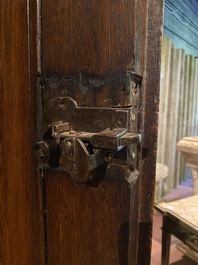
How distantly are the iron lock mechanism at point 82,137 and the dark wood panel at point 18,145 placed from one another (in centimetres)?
7

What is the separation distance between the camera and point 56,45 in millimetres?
404

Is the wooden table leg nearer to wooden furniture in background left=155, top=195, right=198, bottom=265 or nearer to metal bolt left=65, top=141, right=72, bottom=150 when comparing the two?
wooden furniture in background left=155, top=195, right=198, bottom=265

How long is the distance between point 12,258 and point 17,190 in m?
0.16

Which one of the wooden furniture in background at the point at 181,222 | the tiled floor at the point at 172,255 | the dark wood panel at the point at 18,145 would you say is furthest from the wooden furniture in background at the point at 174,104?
the dark wood panel at the point at 18,145

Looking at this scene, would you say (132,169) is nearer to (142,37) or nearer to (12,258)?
(142,37)

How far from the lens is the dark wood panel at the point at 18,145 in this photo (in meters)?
0.46

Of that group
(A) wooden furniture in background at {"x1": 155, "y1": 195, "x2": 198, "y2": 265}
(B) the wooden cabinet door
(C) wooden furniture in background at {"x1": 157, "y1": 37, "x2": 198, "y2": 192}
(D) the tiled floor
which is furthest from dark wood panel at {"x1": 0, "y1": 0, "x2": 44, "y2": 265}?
(C) wooden furniture in background at {"x1": 157, "y1": 37, "x2": 198, "y2": 192}

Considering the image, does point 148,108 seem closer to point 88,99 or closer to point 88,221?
point 88,99

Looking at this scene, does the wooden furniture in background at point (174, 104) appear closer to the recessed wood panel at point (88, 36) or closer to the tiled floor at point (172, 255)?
the tiled floor at point (172, 255)

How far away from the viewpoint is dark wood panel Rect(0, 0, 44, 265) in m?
0.46

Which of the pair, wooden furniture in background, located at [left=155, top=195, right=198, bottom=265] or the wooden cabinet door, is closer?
the wooden cabinet door

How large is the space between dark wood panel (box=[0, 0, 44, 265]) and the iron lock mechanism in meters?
0.07

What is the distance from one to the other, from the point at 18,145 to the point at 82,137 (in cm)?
18

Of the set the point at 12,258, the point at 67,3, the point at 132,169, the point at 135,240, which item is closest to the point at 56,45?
the point at 67,3
